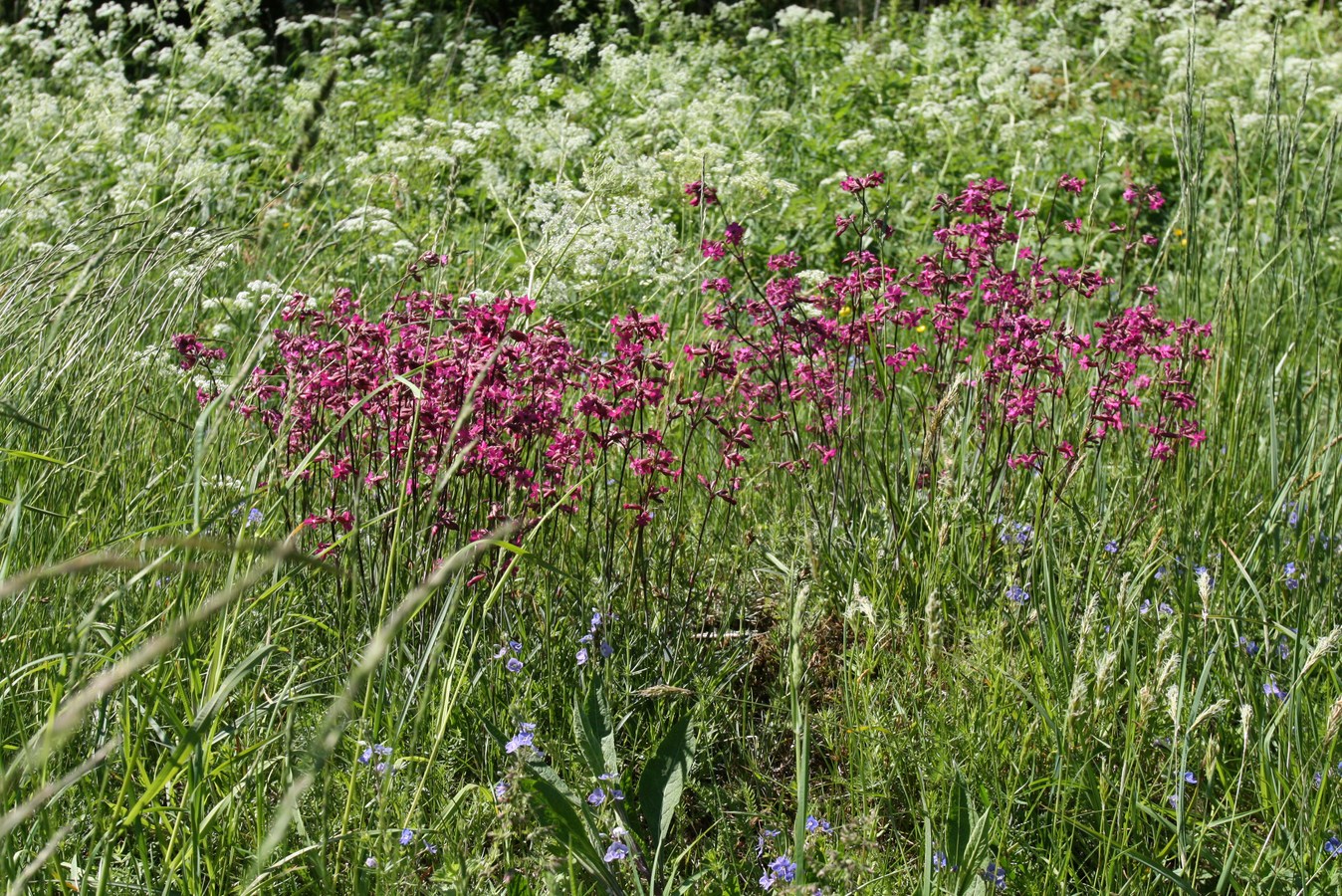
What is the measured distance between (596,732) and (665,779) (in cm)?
12

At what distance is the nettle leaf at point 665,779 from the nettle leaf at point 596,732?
0.06 metres

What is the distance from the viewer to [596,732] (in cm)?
176

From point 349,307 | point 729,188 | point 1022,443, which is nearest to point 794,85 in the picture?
point 729,188

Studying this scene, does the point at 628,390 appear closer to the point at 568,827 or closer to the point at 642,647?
the point at 642,647

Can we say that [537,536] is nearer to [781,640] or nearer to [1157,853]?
[781,640]

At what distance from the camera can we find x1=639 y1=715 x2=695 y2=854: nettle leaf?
1729 mm

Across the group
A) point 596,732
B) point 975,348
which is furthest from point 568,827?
point 975,348

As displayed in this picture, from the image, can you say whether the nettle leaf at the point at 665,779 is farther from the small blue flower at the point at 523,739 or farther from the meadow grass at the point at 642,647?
the small blue flower at the point at 523,739

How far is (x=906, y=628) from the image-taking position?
7.14 feet

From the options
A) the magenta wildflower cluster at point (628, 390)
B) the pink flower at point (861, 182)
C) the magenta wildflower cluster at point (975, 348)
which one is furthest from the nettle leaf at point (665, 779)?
the pink flower at point (861, 182)

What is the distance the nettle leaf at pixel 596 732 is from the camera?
1.72 m

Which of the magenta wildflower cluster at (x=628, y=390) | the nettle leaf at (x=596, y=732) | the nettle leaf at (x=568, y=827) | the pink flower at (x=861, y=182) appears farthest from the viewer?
the pink flower at (x=861, y=182)

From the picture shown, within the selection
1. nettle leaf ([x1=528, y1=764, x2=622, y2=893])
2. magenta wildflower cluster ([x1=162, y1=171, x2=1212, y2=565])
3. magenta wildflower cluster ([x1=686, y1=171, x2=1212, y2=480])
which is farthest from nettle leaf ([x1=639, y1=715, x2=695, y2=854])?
magenta wildflower cluster ([x1=686, y1=171, x2=1212, y2=480])

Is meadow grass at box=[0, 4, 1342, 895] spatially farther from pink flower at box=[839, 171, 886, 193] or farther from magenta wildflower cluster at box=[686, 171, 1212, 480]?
pink flower at box=[839, 171, 886, 193]
